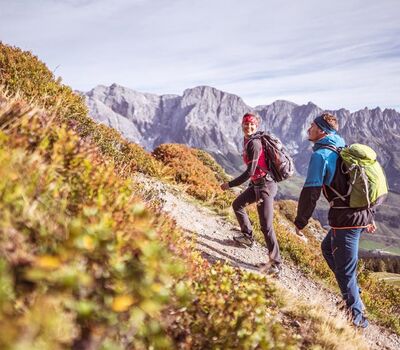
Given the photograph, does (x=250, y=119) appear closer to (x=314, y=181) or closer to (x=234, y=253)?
(x=314, y=181)

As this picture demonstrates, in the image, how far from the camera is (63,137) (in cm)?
353

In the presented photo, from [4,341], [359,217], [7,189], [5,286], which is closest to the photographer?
[4,341]

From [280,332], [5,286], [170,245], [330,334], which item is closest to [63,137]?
[170,245]

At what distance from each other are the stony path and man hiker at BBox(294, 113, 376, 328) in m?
0.55

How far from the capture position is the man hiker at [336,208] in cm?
540

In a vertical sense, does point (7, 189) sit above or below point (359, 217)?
above

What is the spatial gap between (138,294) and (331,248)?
4.87 meters

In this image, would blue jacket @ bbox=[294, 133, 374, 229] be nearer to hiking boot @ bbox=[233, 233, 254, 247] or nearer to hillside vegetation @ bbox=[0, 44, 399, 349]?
hillside vegetation @ bbox=[0, 44, 399, 349]

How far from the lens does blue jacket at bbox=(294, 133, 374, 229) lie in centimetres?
536

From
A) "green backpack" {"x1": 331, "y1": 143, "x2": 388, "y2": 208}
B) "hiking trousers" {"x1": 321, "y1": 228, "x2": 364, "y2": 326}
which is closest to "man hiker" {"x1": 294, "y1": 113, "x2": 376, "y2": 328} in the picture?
"hiking trousers" {"x1": 321, "y1": 228, "x2": 364, "y2": 326}

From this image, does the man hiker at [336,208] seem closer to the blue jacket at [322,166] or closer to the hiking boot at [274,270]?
the blue jacket at [322,166]

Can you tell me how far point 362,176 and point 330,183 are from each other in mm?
483

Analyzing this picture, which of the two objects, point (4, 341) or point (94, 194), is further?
point (94, 194)

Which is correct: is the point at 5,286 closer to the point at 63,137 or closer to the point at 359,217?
the point at 63,137
